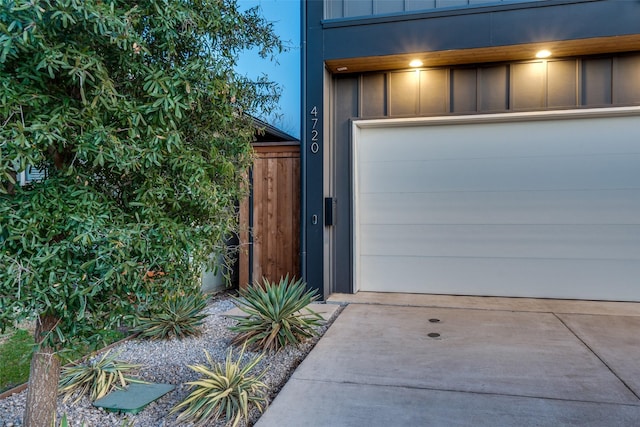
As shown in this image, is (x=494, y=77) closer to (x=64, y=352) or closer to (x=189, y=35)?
(x=189, y=35)

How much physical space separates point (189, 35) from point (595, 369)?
369cm

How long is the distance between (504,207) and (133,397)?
5008 mm

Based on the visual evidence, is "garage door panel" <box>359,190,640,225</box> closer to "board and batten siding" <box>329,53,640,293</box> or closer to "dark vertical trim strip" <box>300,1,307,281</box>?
"board and batten siding" <box>329,53,640,293</box>

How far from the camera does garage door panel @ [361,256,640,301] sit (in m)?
5.72

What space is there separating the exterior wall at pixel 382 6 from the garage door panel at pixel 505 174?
200 centimetres

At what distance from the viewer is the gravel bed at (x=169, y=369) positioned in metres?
2.83

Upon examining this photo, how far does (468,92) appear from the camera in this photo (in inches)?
236

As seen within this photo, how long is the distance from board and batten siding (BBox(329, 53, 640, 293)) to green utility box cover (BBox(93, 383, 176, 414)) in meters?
3.40

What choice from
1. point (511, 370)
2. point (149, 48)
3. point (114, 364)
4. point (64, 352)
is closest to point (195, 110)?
point (149, 48)

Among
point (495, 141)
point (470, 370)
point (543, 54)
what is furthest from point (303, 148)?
point (470, 370)

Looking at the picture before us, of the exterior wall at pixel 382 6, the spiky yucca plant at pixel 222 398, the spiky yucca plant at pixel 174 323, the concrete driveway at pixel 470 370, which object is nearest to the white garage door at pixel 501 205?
the concrete driveway at pixel 470 370

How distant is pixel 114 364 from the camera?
3.35 meters

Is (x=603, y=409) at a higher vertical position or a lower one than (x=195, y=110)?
lower

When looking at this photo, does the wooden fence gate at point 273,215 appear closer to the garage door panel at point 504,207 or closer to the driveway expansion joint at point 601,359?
the garage door panel at point 504,207
